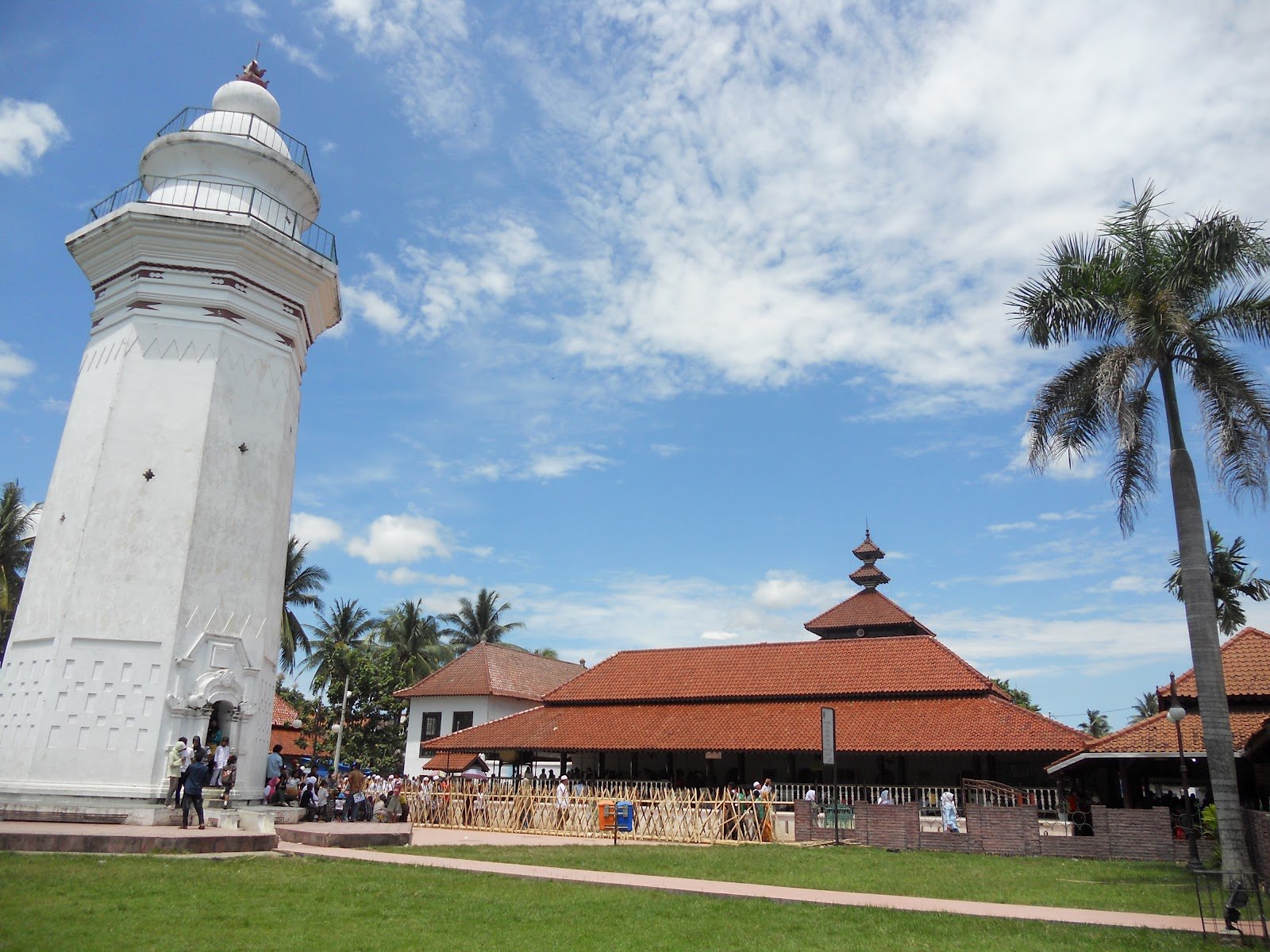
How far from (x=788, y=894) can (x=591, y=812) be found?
12.2 m

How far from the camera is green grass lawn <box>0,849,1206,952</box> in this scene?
7.70 m

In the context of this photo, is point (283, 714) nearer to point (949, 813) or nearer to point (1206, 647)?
point (949, 813)

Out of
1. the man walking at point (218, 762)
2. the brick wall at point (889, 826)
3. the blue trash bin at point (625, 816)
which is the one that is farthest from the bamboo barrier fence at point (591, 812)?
the man walking at point (218, 762)

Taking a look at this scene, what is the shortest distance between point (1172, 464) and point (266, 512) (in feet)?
58.6

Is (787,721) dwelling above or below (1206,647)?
below

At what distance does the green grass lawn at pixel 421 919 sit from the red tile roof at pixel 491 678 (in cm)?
2940

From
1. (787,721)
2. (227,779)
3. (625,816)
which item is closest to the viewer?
(227,779)

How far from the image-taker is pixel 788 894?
36.1 ft

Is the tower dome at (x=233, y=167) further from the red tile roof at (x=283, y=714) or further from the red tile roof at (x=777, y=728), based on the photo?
the red tile roof at (x=283, y=714)

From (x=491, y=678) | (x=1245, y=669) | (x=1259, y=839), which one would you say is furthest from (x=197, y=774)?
(x=491, y=678)

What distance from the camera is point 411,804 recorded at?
24.6 m

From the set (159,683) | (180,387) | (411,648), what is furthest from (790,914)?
(411,648)

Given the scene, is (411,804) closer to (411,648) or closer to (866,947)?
(866,947)

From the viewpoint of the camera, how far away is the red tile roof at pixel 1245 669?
1981 cm
